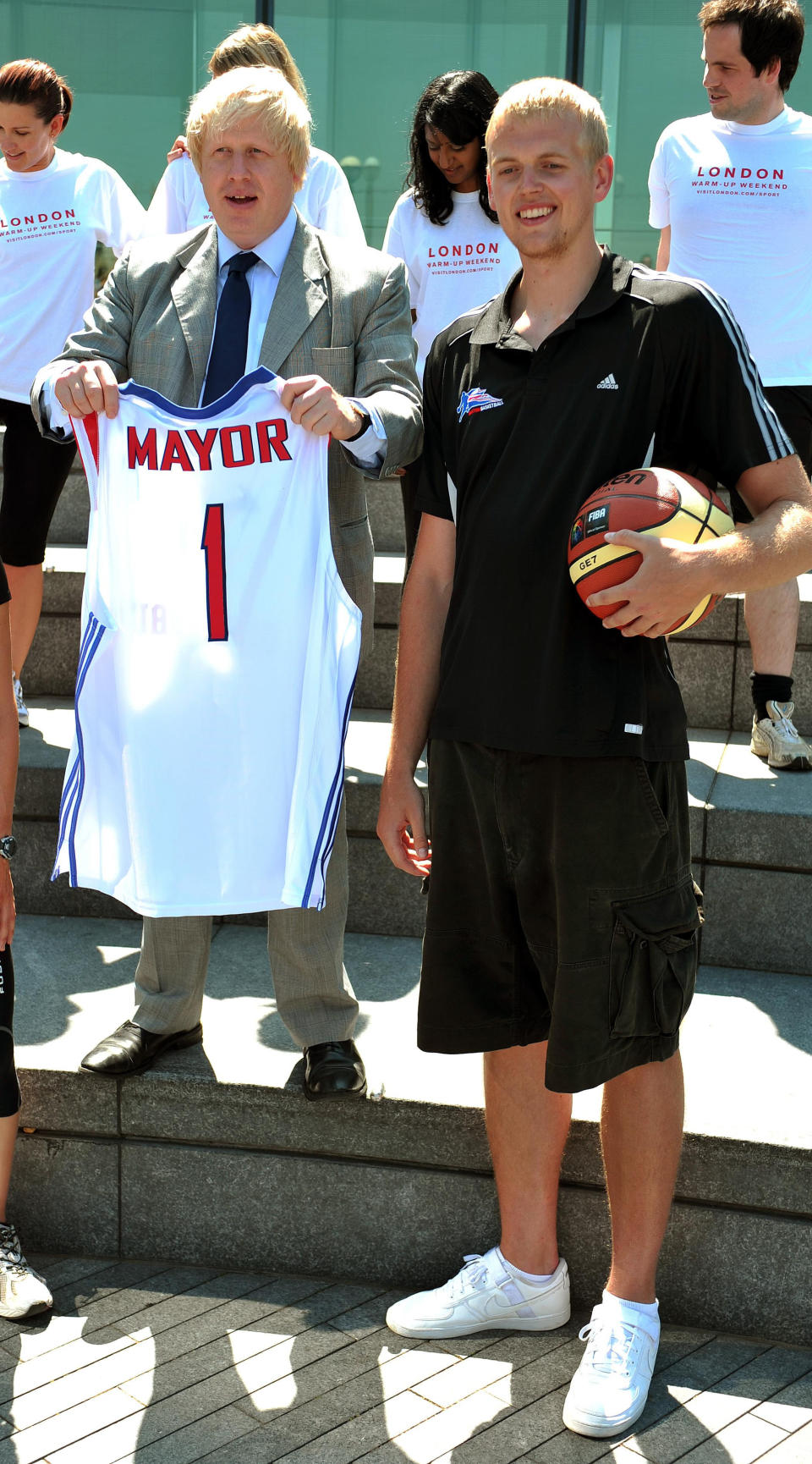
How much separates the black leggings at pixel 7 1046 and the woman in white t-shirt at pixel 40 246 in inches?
72.8

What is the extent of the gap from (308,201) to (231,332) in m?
1.43

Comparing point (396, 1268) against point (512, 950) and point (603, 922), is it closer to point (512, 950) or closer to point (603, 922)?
point (512, 950)

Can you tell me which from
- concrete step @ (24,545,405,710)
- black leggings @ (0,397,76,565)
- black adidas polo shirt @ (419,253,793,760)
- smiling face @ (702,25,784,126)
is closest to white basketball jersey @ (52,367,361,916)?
black adidas polo shirt @ (419,253,793,760)

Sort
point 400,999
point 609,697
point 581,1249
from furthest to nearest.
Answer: point 400,999, point 581,1249, point 609,697

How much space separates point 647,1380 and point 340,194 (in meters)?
3.20

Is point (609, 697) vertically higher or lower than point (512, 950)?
higher

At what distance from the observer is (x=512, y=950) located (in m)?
2.61

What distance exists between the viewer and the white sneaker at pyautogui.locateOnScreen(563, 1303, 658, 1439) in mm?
2541

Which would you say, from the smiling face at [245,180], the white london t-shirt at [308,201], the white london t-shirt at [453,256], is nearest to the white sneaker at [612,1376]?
the smiling face at [245,180]

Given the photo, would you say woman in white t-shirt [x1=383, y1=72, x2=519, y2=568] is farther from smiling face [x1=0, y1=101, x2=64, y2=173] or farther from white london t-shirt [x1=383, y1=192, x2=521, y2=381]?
smiling face [x1=0, y1=101, x2=64, y2=173]

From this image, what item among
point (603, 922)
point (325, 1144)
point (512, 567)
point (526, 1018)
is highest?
point (512, 567)

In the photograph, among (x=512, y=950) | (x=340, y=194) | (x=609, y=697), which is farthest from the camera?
(x=340, y=194)

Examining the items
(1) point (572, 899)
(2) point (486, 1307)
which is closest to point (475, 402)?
(1) point (572, 899)

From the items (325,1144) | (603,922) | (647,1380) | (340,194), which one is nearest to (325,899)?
(325,1144)
